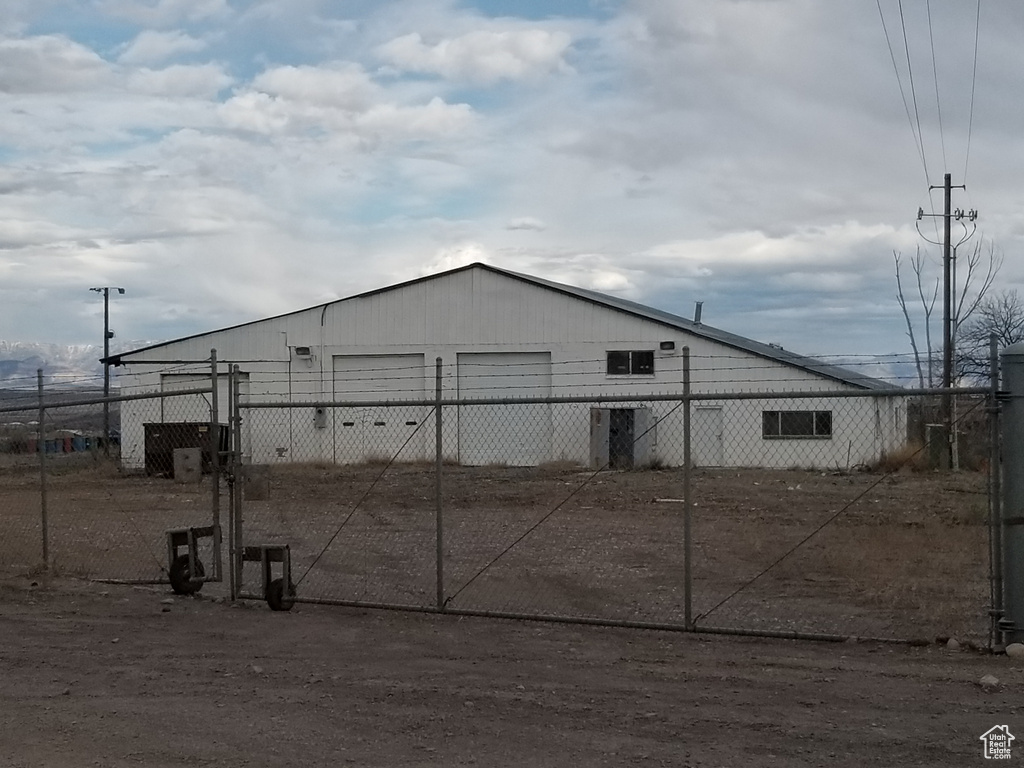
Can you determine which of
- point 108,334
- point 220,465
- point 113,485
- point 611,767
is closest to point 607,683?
point 611,767

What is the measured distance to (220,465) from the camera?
1130 centimetres

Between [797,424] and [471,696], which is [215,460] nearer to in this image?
[471,696]

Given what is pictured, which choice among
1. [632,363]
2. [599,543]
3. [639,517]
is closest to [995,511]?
[599,543]

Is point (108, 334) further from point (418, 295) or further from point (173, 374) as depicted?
point (418, 295)

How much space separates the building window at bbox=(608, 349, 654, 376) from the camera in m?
38.7

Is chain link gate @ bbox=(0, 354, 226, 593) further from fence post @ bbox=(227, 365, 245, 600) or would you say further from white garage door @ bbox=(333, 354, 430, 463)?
white garage door @ bbox=(333, 354, 430, 463)

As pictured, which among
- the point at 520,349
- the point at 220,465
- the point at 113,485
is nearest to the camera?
the point at 220,465

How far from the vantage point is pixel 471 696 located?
7.58 m

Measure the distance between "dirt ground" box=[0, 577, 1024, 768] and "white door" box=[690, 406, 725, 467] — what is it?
2695cm

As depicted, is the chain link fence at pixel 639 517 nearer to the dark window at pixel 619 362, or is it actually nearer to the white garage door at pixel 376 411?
the white garage door at pixel 376 411

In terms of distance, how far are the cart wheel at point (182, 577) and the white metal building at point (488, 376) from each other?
2491cm

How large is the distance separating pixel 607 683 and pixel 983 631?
3444mm

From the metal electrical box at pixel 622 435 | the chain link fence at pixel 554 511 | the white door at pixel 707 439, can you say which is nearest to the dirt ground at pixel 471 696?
the chain link fence at pixel 554 511

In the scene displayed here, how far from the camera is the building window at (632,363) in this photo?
38.7 metres
